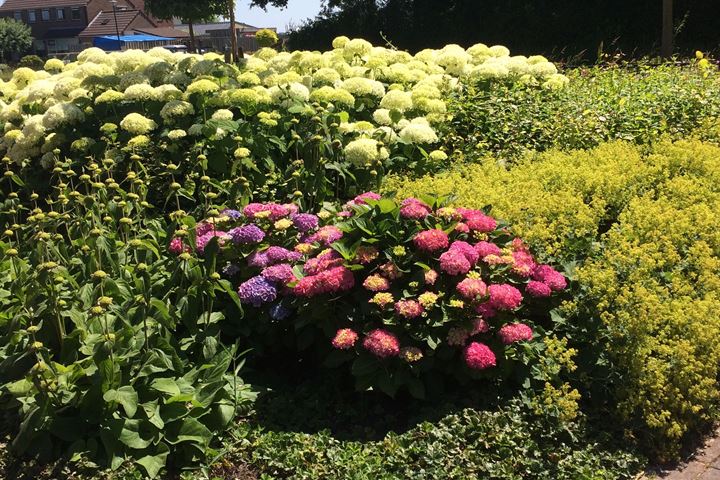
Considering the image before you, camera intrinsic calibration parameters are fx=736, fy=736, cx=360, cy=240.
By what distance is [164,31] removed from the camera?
7825 centimetres

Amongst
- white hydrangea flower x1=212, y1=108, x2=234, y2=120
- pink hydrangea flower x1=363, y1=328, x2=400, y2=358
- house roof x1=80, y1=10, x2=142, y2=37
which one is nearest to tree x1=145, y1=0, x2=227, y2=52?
white hydrangea flower x1=212, y1=108, x2=234, y2=120

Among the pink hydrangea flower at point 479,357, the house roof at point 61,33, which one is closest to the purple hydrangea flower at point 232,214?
the pink hydrangea flower at point 479,357

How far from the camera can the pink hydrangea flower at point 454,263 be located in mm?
3303

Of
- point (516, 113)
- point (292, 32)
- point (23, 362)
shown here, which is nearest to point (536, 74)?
point (516, 113)

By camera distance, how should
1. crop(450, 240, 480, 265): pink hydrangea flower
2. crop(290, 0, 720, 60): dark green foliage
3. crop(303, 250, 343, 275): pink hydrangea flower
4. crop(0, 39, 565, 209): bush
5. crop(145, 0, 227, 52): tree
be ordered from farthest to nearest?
crop(145, 0, 227, 52): tree < crop(290, 0, 720, 60): dark green foliage < crop(0, 39, 565, 209): bush < crop(303, 250, 343, 275): pink hydrangea flower < crop(450, 240, 480, 265): pink hydrangea flower

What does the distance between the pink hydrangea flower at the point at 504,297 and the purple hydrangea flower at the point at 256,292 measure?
1044 millimetres

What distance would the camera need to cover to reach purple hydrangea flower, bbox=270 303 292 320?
3.54 metres

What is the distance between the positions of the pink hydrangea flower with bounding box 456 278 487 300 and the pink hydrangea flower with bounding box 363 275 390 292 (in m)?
0.33

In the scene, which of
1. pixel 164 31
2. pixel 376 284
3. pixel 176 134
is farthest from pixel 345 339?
pixel 164 31

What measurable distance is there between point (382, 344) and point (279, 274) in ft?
2.25

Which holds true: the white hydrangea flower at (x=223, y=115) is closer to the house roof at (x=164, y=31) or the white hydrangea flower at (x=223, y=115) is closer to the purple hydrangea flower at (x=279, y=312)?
the purple hydrangea flower at (x=279, y=312)

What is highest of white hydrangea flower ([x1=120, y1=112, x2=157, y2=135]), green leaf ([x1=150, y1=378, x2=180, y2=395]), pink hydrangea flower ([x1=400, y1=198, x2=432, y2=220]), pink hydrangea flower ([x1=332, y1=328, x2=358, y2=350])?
white hydrangea flower ([x1=120, y1=112, x2=157, y2=135])

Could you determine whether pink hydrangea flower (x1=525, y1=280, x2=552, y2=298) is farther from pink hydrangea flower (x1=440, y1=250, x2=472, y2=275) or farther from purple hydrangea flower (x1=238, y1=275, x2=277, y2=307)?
purple hydrangea flower (x1=238, y1=275, x2=277, y2=307)

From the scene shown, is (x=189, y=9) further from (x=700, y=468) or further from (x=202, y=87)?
(x=700, y=468)
